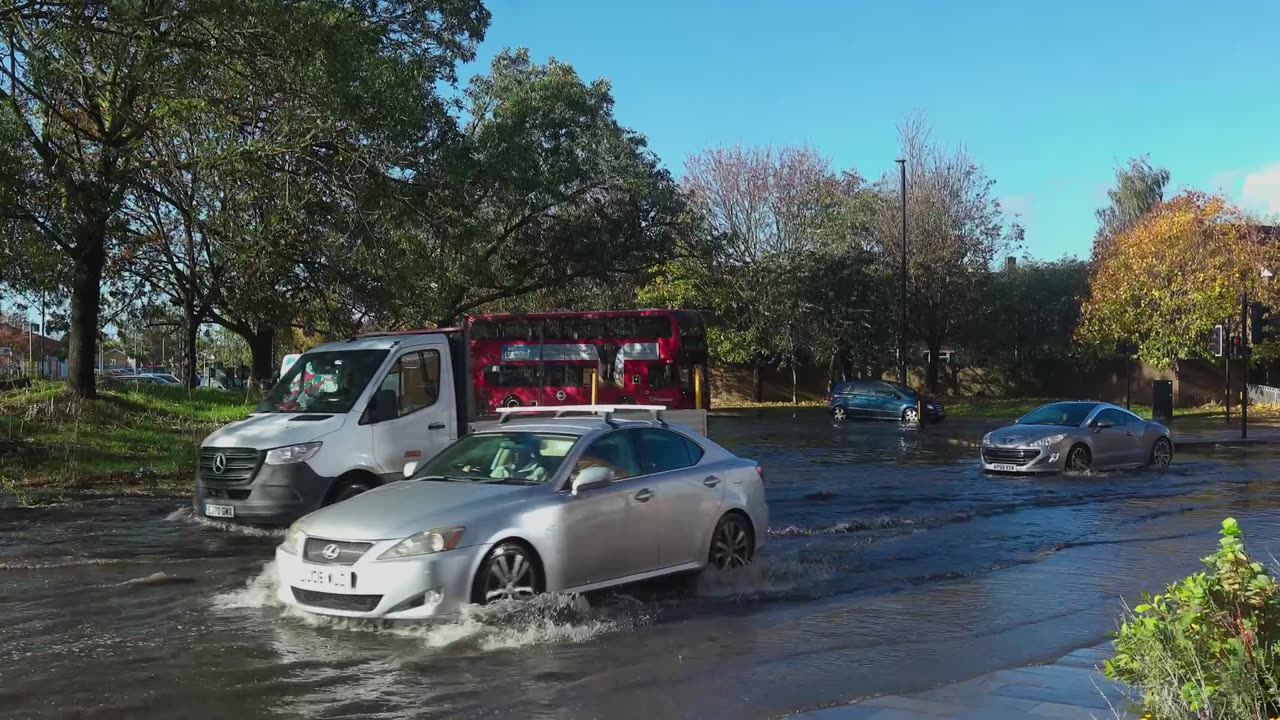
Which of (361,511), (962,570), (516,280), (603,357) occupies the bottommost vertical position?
(962,570)

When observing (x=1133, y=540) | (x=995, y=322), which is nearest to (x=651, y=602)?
(x=1133, y=540)

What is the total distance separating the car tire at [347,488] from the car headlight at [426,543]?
13.6ft

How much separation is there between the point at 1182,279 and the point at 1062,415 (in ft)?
84.0

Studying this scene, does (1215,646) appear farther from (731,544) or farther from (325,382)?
(325,382)

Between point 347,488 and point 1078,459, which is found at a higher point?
point 347,488

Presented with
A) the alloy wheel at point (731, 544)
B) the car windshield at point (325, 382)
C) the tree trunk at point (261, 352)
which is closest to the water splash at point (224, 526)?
the car windshield at point (325, 382)

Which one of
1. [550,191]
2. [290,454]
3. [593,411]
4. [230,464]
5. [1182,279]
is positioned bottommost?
[230,464]

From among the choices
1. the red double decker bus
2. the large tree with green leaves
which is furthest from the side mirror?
the red double decker bus

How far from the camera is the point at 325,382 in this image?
11.7 m

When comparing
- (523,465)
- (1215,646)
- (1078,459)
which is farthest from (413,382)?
(1078,459)

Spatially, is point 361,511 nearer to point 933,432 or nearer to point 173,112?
point 173,112

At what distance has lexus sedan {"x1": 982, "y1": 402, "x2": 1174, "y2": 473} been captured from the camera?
61.8 feet

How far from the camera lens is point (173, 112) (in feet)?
52.2

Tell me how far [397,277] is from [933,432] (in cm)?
1848
